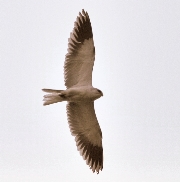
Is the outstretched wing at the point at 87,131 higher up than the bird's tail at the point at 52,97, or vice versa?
the bird's tail at the point at 52,97

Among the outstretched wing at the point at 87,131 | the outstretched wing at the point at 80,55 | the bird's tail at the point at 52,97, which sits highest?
the outstretched wing at the point at 80,55

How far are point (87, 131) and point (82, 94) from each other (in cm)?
130

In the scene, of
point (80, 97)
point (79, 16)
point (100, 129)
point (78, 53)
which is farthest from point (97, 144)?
point (79, 16)

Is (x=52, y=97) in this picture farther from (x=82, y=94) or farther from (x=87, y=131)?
(x=87, y=131)

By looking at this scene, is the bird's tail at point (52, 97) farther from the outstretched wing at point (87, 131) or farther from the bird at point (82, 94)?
the outstretched wing at point (87, 131)

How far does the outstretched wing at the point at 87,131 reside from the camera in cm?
1246

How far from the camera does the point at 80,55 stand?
12148mm

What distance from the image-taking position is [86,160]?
12.6 meters

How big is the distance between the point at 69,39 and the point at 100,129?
2.48 m

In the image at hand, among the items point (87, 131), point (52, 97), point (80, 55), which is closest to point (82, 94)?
point (52, 97)

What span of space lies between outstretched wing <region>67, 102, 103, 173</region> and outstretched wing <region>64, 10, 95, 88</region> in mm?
636

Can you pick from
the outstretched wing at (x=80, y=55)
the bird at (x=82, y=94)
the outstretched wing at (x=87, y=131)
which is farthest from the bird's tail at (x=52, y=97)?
the outstretched wing at (x=87, y=131)

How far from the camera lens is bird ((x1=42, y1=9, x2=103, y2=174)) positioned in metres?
11.9

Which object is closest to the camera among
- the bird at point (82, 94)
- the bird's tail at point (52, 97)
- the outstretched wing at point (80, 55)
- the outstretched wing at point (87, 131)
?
the bird's tail at point (52, 97)
